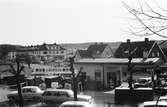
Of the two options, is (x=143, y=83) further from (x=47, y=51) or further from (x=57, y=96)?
(x=47, y=51)

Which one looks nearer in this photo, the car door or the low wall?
the car door

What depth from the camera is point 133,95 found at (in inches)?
965

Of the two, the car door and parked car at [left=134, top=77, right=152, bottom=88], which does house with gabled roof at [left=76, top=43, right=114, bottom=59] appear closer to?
parked car at [left=134, top=77, right=152, bottom=88]

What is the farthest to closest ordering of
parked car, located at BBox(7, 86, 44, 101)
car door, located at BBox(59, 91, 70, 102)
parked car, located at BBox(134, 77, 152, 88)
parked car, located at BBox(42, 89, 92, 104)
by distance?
1. parked car, located at BBox(134, 77, 152, 88)
2. parked car, located at BBox(7, 86, 44, 101)
3. parked car, located at BBox(42, 89, 92, 104)
4. car door, located at BBox(59, 91, 70, 102)

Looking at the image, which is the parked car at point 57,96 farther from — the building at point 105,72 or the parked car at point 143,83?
A: the building at point 105,72

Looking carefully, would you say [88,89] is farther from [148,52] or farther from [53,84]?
[148,52]

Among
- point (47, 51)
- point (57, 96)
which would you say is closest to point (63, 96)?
point (57, 96)

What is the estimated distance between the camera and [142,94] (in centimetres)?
2439

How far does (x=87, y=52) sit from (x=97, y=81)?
56.4m

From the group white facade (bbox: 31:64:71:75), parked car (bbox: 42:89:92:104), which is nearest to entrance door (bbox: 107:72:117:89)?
parked car (bbox: 42:89:92:104)

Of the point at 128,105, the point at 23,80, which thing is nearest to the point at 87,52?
the point at 23,80

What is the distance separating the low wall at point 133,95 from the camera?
24.2 m

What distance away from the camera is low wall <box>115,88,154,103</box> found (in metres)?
24.2

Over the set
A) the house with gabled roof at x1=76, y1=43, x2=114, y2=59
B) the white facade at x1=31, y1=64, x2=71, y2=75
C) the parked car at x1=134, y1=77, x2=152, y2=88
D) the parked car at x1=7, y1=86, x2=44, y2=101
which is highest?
the house with gabled roof at x1=76, y1=43, x2=114, y2=59
